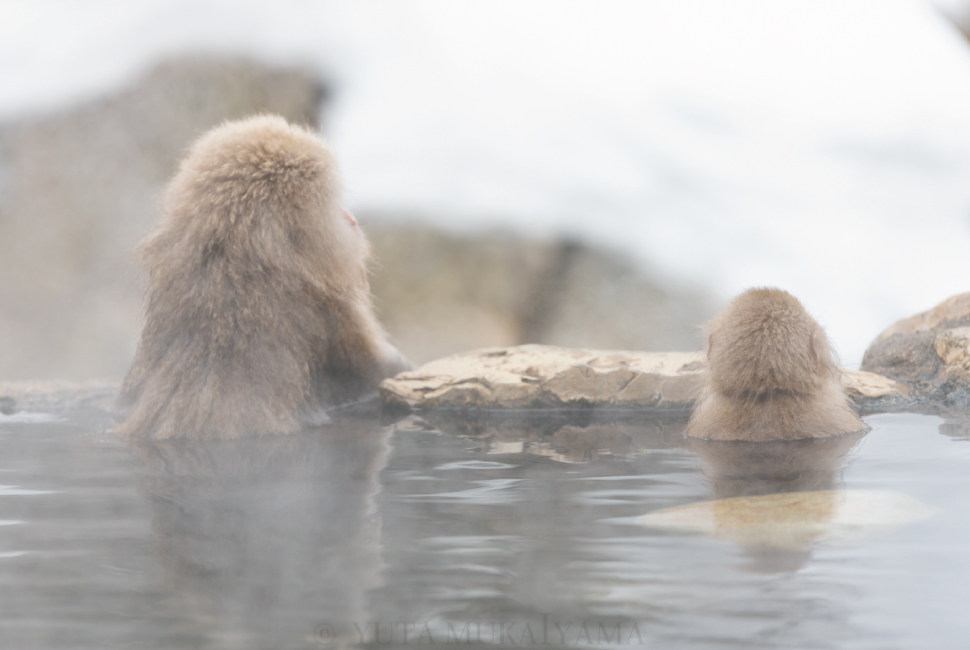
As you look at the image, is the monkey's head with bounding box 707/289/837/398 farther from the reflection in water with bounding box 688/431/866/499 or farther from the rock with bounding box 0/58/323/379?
the rock with bounding box 0/58/323/379

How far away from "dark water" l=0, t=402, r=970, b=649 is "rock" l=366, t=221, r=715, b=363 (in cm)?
341

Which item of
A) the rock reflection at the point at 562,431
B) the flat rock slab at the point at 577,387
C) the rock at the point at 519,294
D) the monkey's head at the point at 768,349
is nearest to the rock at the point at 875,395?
the flat rock slab at the point at 577,387

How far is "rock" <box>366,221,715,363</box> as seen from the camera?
19.4ft

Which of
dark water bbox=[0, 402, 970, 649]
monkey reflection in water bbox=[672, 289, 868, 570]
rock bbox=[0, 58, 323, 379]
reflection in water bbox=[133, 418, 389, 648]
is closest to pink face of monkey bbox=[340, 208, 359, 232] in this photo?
reflection in water bbox=[133, 418, 389, 648]

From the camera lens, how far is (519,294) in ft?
19.9

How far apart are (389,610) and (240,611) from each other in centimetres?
23

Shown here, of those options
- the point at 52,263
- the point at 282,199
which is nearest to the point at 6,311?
the point at 52,263

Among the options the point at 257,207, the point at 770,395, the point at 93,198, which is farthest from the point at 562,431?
the point at 93,198

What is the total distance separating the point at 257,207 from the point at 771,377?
1958mm

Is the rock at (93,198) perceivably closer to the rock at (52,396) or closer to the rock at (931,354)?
the rock at (52,396)

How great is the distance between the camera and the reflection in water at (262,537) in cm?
118

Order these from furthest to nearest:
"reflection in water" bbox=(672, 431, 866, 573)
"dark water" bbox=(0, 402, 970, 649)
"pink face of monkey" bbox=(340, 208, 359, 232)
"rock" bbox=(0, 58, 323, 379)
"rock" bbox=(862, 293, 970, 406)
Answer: "rock" bbox=(0, 58, 323, 379) < "rock" bbox=(862, 293, 970, 406) < "pink face of monkey" bbox=(340, 208, 359, 232) < "reflection in water" bbox=(672, 431, 866, 573) < "dark water" bbox=(0, 402, 970, 649)

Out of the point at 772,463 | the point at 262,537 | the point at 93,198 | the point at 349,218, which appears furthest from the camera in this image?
the point at 93,198

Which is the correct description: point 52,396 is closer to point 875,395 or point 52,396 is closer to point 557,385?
point 557,385
